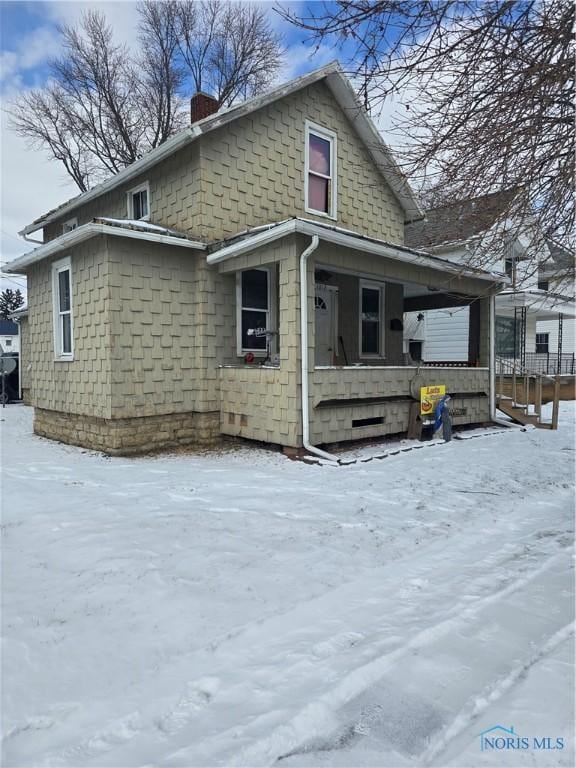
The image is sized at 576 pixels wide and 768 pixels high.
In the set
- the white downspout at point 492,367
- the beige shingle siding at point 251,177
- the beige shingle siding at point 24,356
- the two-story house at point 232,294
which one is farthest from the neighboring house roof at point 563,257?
the beige shingle siding at point 24,356

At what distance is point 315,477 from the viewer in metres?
6.37

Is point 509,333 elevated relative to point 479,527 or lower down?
elevated

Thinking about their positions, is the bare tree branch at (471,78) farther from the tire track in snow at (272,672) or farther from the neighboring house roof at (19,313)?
the neighboring house roof at (19,313)

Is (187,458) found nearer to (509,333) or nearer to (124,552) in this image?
(124,552)

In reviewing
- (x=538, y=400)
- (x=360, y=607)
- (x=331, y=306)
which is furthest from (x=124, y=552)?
(x=538, y=400)

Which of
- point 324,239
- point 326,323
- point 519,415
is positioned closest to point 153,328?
point 324,239

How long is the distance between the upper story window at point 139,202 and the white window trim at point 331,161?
3.20 metres

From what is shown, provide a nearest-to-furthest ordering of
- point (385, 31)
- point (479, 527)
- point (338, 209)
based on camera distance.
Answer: point (385, 31) < point (479, 527) < point (338, 209)

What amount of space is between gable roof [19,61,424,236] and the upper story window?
300 mm

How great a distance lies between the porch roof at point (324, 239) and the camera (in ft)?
→ 22.8

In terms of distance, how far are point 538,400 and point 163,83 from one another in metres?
20.6

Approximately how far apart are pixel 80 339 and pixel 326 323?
500 cm

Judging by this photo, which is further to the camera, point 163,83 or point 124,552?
point 163,83

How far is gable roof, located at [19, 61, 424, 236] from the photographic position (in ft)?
27.1
